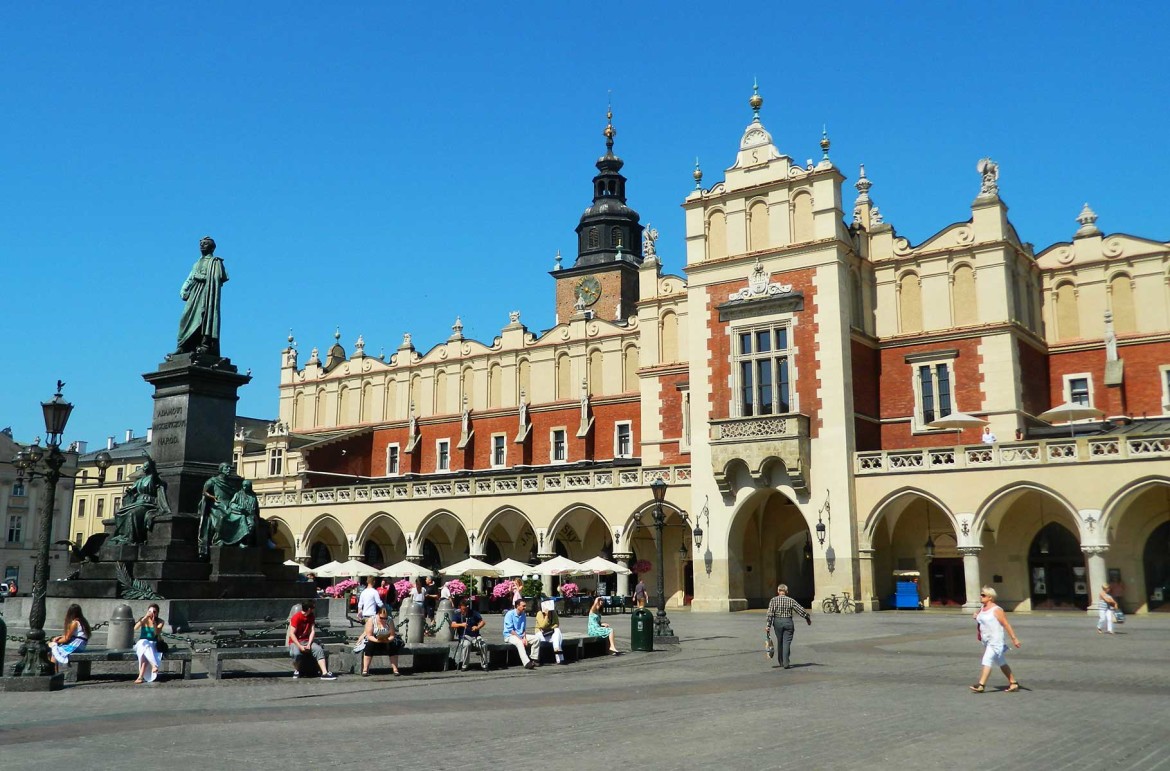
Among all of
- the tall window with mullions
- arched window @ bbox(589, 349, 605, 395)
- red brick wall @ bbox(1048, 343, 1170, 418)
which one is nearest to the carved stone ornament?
the tall window with mullions

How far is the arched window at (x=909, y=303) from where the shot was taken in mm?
41656

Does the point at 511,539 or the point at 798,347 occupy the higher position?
the point at 798,347

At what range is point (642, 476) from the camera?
43250 mm

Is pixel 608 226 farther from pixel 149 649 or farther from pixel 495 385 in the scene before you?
pixel 149 649

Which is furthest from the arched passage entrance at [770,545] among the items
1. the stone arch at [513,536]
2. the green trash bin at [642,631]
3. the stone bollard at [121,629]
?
the stone bollard at [121,629]

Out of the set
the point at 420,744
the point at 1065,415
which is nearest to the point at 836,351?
the point at 1065,415

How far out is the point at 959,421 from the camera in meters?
38.1

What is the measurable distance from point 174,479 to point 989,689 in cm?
1479

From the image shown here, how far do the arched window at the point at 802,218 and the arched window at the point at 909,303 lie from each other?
482 cm

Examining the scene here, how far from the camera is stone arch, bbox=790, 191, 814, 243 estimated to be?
4038cm

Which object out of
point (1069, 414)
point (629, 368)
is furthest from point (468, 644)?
point (629, 368)

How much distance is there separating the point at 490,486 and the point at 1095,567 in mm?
24289

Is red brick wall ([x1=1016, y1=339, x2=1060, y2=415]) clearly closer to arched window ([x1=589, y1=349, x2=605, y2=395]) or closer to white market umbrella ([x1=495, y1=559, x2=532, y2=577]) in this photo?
white market umbrella ([x1=495, y1=559, x2=532, y2=577])

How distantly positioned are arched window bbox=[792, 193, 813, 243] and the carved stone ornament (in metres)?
1.72
